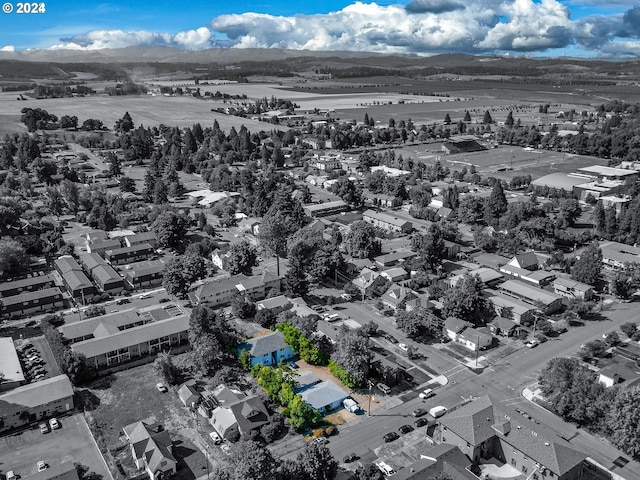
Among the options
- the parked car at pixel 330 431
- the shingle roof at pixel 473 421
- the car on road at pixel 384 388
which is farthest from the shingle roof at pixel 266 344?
the shingle roof at pixel 473 421

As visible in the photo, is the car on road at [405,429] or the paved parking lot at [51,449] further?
the car on road at [405,429]

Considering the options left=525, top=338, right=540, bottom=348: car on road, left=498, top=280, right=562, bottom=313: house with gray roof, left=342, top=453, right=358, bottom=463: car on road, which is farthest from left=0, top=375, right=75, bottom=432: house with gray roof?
left=498, top=280, right=562, bottom=313: house with gray roof

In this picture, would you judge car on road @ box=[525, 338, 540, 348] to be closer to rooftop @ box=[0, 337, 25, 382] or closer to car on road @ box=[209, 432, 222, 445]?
car on road @ box=[209, 432, 222, 445]

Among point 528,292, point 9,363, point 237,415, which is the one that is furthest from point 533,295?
point 9,363

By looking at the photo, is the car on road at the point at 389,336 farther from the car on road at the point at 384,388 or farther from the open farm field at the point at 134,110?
the open farm field at the point at 134,110

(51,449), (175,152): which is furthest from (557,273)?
(175,152)

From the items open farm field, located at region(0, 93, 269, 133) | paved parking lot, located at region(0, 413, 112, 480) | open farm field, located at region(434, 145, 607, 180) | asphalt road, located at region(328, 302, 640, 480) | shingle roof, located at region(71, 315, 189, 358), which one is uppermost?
open farm field, located at region(0, 93, 269, 133)

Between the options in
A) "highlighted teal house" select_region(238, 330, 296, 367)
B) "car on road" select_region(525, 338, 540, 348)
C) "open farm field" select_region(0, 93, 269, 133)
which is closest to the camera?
"highlighted teal house" select_region(238, 330, 296, 367)
